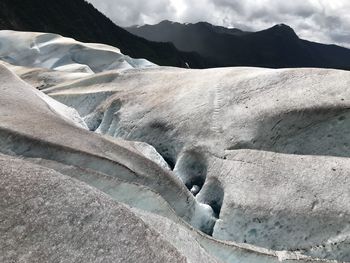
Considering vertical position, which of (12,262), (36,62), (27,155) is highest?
(12,262)

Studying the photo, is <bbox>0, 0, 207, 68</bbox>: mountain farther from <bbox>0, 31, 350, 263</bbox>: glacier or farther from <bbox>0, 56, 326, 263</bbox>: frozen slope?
<bbox>0, 56, 326, 263</bbox>: frozen slope

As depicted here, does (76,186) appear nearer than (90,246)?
No

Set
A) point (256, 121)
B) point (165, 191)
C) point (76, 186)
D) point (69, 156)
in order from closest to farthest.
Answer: point (76, 186)
point (69, 156)
point (165, 191)
point (256, 121)

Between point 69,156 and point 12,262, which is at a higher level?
point 12,262

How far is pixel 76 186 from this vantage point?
10367 millimetres

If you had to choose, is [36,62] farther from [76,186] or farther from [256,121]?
[76,186]

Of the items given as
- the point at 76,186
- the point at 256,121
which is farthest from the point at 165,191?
the point at 76,186

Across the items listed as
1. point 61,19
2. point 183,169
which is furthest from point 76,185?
point 61,19

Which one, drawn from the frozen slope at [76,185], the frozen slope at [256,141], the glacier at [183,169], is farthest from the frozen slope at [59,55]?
the frozen slope at [76,185]

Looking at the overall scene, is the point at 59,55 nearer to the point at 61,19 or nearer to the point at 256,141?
the point at 256,141

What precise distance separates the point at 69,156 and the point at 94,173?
1544 mm

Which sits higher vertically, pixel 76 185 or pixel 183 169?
pixel 76 185

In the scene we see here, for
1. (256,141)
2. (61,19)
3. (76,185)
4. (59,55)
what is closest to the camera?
(76,185)

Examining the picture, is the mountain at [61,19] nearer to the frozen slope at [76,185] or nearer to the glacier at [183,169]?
the glacier at [183,169]
